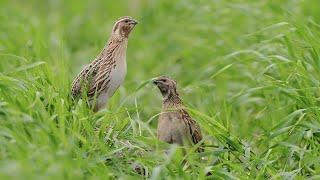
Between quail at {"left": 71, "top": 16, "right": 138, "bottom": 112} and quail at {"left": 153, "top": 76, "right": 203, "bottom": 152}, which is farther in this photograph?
quail at {"left": 71, "top": 16, "right": 138, "bottom": 112}

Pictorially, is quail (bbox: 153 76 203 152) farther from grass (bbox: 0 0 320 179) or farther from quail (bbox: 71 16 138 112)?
quail (bbox: 71 16 138 112)

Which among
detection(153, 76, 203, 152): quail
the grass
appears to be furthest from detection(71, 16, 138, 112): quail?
detection(153, 76, 203, 152): quail

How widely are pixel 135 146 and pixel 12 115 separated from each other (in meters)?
0.86

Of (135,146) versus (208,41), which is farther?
(208,41)

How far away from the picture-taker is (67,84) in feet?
23.4

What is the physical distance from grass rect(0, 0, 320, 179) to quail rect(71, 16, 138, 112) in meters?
0.13

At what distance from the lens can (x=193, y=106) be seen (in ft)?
28.1

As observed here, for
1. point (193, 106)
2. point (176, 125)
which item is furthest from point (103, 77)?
point (193, 106)

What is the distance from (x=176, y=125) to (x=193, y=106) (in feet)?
4.79

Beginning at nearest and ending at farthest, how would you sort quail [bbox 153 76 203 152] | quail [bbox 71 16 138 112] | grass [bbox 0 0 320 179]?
grass [bbox 0 0 320 179] → quail [bbox 153 76 203 152] → quail [bbox 71 16 138 112]

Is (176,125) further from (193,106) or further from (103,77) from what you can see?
(193,106)

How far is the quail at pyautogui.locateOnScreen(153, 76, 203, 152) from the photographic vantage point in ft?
23.2

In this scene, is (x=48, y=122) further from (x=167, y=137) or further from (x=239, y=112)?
(x=239, y=112)

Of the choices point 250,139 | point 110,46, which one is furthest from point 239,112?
point 110,46
